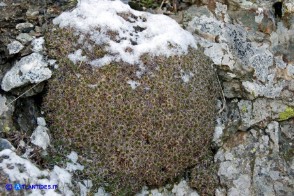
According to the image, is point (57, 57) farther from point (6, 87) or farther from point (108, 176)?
point (108, 176)

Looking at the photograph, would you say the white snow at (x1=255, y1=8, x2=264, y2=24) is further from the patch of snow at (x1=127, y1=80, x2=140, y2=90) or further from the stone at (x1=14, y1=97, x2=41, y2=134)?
the stone at (x1=14, y1=97, x2=41, y2=134)

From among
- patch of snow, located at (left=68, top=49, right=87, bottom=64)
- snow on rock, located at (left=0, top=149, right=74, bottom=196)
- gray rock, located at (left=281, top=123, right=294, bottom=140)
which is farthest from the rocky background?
patch of snow, located at (left=68, top=49, right=87, bottom=64)

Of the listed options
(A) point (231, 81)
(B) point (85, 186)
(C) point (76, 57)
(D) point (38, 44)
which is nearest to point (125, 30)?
(C) point (76, 57)

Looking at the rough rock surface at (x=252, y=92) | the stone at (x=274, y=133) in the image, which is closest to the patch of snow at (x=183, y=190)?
the rough rock surface at (x=252, y=92)

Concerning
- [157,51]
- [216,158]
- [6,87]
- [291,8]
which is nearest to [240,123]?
[216,158]

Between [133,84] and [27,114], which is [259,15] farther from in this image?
[27,114]

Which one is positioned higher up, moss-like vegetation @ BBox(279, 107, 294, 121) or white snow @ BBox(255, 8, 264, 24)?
white snow @ BBox(255, 8, 264, 24)
